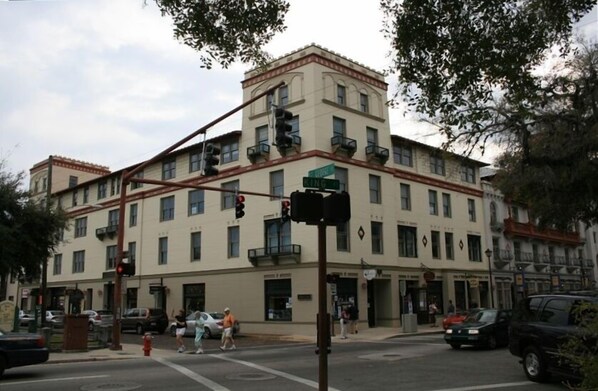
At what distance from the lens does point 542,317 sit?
1219 centimetres

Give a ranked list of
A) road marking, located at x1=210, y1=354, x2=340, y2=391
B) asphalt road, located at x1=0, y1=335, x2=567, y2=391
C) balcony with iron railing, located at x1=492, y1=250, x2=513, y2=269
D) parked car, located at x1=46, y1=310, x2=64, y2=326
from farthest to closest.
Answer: balcony with iron railing, located at x1=492, y1=250, x2=513, y2=269 < parked car, located at x1=46, y1=310, x2=64, y2=326 < road marking, located at x1=210, y1=354, x2=340, y2=391 < asphalt road, located at x1=0, y1=335, x2=567, y2=391

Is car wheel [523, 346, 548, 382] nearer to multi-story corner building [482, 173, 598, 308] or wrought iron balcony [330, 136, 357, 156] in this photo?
wrought iron balcony [330, 136, 357, 156]

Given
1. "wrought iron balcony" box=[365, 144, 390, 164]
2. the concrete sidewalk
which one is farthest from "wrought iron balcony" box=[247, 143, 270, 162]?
the concrete sidewalk

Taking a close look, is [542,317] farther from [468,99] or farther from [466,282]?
[466,282]

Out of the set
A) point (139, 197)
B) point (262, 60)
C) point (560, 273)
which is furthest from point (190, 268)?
point (560, 273)

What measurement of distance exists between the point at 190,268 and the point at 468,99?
105ft

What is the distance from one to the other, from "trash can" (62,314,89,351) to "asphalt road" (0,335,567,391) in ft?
11.6

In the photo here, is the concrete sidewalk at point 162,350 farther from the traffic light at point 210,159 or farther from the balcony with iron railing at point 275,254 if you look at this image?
the traffic light at point 210,159

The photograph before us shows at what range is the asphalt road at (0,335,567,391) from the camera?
12070mm

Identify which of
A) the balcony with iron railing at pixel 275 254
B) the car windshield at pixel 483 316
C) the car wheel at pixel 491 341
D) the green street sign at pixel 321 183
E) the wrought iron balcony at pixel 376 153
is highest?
the wrought iron balcony at pixel 376 153

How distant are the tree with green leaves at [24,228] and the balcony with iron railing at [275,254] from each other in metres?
11.6

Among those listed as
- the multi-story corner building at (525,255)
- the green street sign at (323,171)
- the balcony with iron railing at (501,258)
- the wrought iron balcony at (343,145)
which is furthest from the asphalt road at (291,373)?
the multi-story corner building at (525,255)

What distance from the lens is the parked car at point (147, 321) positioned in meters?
34.5

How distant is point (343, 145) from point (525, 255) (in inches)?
954
